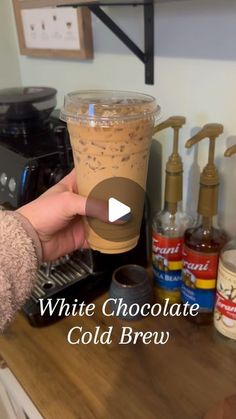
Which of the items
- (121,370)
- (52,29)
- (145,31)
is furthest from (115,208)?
(52,29)

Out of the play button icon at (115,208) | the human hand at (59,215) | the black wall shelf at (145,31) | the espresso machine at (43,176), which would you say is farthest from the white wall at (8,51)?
the play button icon at (115,208)

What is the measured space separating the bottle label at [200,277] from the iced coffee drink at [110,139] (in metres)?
0.18

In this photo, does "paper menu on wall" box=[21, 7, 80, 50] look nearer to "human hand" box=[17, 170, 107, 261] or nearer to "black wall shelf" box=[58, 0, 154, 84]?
"black wall shelf" box=[58, 0, 154, 84]

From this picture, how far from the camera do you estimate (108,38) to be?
83 centimetres

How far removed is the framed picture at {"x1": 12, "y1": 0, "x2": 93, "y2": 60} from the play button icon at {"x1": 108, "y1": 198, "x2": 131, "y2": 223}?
52cm

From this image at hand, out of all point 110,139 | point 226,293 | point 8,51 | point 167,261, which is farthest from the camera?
point 8,51

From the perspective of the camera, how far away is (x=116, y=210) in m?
0.50

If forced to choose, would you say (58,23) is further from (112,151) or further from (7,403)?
(7,403)

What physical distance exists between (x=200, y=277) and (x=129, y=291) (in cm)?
13

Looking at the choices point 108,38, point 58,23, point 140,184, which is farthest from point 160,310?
point 58,23

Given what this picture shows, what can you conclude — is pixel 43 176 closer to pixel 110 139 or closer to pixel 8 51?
pixel 110 139

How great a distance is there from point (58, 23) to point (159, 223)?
571mm

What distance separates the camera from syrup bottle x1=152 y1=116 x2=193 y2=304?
2.23 feet

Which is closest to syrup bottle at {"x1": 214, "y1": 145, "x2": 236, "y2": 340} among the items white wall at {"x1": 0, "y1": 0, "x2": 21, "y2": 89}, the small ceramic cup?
the small ceramic cup
